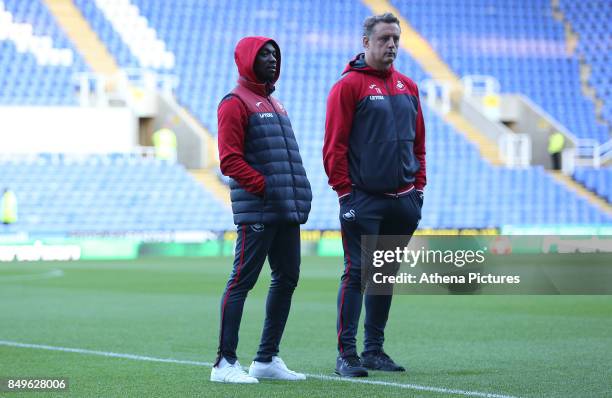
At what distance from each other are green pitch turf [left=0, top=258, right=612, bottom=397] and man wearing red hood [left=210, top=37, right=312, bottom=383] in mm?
256

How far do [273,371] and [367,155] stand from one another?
129 centimetres

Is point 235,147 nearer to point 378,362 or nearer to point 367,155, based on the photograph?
point 367,155

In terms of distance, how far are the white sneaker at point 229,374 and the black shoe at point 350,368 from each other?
1.74ft

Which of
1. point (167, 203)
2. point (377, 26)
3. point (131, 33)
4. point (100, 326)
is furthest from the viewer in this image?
point (131, 33)

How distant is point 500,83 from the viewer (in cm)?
3562

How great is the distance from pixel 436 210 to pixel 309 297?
16.0 metres

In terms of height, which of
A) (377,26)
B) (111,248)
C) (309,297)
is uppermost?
(377,26)

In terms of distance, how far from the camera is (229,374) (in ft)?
20.4

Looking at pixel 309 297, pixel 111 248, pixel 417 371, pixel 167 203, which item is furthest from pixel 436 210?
pixel 417 371

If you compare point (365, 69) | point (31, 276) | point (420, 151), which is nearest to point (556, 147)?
point (31, 276)

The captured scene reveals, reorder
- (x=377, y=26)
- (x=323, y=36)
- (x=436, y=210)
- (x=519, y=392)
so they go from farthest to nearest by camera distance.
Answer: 1. (x=323, y=36)
2. (x=436, y=210)
3. (x=377, y=26)
4. (x=519, y=392)

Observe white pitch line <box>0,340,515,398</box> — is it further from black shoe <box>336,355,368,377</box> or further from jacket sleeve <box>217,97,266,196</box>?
jacket sleeve <box>217,97,266,196</box>

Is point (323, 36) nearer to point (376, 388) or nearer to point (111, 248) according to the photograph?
point (111, 248)

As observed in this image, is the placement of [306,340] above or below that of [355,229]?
below
